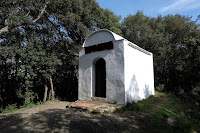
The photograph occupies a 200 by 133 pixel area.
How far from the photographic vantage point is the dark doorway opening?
7.54m

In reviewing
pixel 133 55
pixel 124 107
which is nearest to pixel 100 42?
pixel 133 55

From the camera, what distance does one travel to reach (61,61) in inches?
472

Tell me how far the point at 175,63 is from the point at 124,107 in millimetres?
10614

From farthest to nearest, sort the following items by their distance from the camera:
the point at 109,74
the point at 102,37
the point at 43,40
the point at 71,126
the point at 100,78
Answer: the point at 43,40, the point at 100,78, the point at 102,37, the point at 109,74, the point at 71,126

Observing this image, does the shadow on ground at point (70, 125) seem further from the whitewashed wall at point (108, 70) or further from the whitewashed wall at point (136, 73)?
the whitewashed wall at point (136, 73)

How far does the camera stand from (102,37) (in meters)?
7.21

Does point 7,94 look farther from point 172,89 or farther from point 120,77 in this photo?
point 172,89

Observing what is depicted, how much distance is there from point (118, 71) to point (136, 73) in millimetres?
1486

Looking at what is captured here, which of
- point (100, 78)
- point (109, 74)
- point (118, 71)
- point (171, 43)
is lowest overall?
point (100, 78)

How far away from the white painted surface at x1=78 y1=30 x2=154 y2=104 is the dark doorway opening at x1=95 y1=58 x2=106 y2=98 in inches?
10.2

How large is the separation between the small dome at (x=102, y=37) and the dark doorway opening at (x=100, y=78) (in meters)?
1.12

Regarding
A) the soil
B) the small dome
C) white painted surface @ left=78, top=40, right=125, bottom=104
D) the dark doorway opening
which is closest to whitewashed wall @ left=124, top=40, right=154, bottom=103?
white painted surface @ left=78, top=40, right=125, bottom=104

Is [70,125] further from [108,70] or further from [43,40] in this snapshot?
[43,40]

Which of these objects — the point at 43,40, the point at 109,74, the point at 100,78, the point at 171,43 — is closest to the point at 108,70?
the point at 109,74
